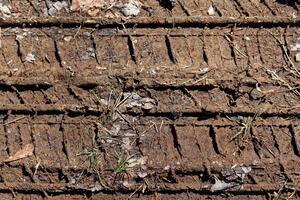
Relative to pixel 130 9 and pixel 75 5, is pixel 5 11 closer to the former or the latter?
pixel 75 5

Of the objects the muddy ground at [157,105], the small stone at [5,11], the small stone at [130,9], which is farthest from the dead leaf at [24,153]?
the small stone at [130,9]

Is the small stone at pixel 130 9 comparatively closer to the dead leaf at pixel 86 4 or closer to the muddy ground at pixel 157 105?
the muddy ground at pixel 157 105

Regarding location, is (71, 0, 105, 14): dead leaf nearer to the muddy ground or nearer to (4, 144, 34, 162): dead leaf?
the muddy ground

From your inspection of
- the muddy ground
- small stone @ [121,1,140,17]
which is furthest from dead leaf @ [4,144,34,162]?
small stone @ [121,1,140,17]

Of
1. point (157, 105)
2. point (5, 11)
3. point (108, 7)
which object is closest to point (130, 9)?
point (108, 7)

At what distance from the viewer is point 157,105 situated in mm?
3102

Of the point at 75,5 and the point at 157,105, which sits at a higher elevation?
the point at 75,5

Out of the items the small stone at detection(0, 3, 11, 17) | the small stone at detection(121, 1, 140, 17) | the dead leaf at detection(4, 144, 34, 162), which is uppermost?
the small stone at detection(121, 1, 140, 17)

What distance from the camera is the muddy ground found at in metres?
3.08

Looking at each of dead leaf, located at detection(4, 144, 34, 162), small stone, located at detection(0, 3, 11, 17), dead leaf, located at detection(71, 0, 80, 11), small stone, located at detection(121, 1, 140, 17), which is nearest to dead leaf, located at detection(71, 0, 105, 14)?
dead leaf, located at detection(71, 0, 80, 11)

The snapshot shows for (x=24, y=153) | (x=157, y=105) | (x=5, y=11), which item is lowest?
(x=24, y=153)

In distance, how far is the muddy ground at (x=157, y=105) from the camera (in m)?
3.08

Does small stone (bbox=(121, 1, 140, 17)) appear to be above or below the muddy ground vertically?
above

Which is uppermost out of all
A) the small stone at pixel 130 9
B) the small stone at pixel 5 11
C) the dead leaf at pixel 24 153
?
the small stone at pixel 130 9
